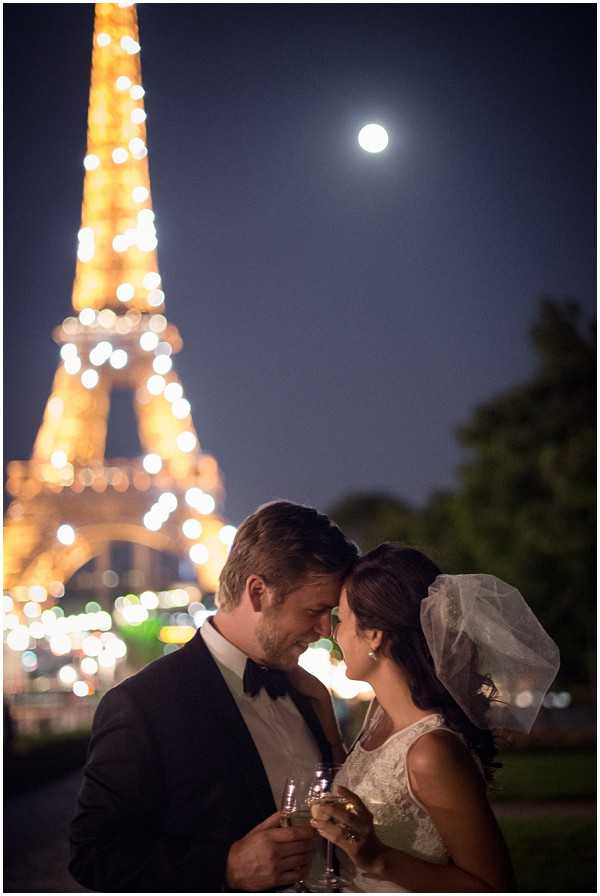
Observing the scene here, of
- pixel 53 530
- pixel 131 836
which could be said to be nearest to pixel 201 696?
pixel 131 836

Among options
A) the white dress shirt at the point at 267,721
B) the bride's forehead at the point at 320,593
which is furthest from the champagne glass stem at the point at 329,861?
the bride's forehead at the point at 320,593

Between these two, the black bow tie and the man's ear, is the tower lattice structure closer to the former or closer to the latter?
the black bow tie

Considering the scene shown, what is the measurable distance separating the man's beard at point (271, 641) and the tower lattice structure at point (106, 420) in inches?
1452

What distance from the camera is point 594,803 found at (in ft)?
45.8

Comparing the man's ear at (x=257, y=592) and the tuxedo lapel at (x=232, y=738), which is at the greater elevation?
the man's ear at (x=257, y=592)

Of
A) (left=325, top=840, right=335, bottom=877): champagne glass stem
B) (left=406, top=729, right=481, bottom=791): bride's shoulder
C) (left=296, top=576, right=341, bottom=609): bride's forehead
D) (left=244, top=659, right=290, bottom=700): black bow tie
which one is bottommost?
(left=325, top=840, right=335, bottom=877): champagne glass stem

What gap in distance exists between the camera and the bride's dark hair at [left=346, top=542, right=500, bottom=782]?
3926 mm

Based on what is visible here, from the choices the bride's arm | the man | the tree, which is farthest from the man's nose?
the tree

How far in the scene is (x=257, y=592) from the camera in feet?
13.7

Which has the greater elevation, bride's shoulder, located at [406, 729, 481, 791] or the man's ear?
the man's ear

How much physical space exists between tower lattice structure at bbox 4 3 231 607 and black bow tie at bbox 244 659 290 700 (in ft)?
121

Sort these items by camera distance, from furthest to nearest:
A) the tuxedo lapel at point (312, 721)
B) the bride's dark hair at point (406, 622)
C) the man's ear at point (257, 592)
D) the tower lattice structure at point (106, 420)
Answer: the tower lattice structure at point (106, 420) → the tuxedo lapel at point (312, 721) → the man's ear at point (257, 592) → the bride's dark hair at point (406, 622)

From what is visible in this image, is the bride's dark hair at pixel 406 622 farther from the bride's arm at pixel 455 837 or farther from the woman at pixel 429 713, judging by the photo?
the bride's arm at pixel 455 837

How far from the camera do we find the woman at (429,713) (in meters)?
3.57
